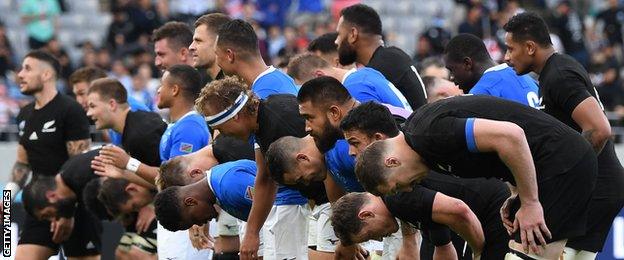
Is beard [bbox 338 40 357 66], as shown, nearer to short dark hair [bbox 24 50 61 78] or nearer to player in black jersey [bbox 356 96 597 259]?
player in black jersey [bbox 356 96 597 259]

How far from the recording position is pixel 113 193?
11398mm

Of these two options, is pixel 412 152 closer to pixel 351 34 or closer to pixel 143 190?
pixel 351 34

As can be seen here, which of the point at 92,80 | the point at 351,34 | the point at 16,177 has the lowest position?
the point at 16,177

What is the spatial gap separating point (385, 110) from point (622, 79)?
13248 mm

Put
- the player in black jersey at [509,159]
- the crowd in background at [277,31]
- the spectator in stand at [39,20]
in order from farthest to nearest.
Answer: the spectator in stand at [39,20]
the crowd in background at [277,31]
the player in black jersey at [509,159]

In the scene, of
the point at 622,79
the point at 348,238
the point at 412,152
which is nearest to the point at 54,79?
the point at 348,238

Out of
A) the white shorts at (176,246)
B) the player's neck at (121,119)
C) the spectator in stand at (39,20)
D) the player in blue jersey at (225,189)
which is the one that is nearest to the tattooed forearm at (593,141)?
the player in blue jersey at (225,189)

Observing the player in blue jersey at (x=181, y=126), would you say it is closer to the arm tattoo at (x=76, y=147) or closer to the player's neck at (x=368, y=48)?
the player's neck at (x=368, y=48)

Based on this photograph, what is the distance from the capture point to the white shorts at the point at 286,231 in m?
9.55

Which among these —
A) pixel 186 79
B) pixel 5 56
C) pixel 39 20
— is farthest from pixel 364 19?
pixel 39 20

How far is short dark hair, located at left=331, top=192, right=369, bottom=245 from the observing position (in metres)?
8.00

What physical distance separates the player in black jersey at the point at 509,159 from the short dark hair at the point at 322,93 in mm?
1257

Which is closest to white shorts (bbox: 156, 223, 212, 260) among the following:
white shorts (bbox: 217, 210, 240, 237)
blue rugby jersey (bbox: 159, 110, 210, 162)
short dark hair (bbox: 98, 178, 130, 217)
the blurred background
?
white shorts (bbox: 217, 210, 240, 237)

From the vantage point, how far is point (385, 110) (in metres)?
7.88
